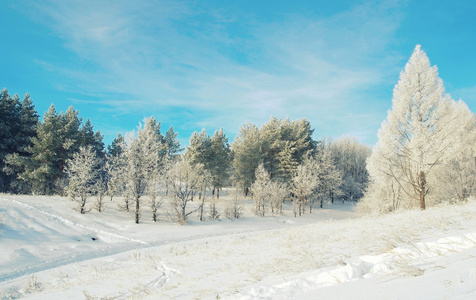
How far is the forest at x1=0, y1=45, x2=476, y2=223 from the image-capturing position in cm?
1611

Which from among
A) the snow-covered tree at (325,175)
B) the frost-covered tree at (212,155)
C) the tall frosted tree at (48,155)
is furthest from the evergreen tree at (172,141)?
the snow-covered tree at (325,175)

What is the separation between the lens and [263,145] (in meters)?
50.5

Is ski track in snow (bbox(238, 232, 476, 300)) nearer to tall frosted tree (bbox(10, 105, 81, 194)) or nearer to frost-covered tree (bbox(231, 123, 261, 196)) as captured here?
tall frosted tree (bbox(10, 105, 81, 194))

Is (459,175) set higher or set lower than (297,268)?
higher

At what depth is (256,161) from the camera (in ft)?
158

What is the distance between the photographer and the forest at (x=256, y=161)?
16.1 metres

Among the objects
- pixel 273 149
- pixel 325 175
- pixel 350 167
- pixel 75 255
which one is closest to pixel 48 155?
pixel 75 255

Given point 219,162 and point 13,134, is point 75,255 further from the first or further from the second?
point 13,134

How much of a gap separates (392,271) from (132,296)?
446 cm

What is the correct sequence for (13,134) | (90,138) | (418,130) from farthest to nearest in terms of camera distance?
(90,138)
(13,134)
(418,130)

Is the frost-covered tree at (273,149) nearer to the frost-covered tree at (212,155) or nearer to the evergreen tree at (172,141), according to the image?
the frost-covered tree at (212,155)

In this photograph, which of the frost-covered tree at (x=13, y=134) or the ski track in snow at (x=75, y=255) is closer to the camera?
the ski track in snow at (x=75, y=255)

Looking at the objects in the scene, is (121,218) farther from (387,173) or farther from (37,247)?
(387,173)

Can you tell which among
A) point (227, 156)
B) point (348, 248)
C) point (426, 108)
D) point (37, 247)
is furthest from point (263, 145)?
point (348, 248)
